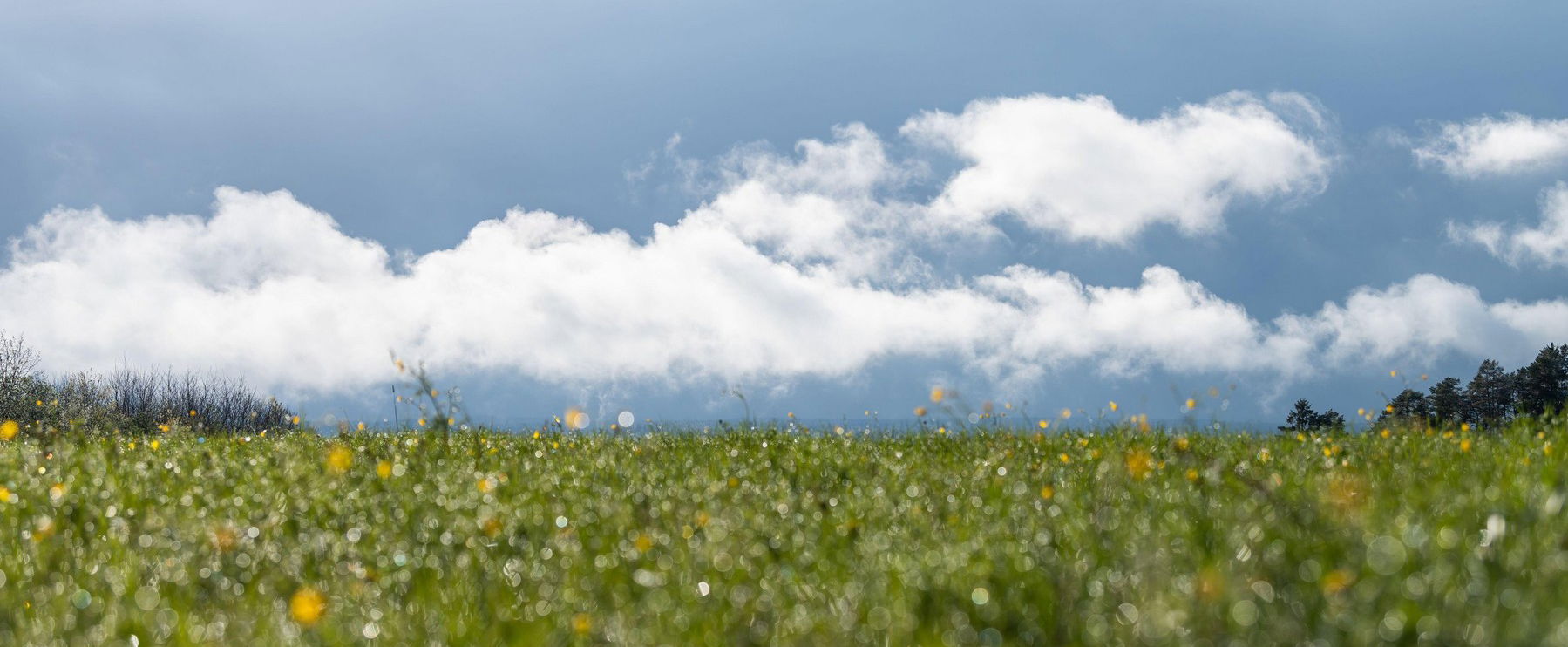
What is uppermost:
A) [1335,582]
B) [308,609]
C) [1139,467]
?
[1139,467]

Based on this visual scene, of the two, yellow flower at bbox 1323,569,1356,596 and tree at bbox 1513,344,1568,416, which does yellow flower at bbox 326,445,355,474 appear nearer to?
yellow flower at bbox 1323,569,1356,596

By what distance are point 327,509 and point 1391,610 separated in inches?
210

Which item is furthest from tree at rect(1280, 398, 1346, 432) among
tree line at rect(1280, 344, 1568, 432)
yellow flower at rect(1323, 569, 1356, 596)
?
yellow flower at rect(1323, 569, 1356, 596)

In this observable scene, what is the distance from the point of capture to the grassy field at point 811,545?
147 inches

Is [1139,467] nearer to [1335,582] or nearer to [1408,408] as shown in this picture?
[1335,582]

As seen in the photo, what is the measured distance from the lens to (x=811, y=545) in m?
5.07

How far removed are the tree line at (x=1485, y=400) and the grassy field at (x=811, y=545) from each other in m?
1.07

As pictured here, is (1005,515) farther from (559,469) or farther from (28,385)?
(28,385)

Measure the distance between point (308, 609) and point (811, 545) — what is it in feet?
6.97

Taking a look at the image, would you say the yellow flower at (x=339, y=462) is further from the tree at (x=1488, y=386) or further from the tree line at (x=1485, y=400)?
the tree at (x=1488, y=386)

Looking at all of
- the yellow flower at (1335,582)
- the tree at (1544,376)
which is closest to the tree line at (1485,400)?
the tree at (1544,376)

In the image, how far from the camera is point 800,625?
386cm

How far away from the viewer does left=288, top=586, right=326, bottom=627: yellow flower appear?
13.2 feet

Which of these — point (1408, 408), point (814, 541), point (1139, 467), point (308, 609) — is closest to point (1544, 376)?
point (1408, 408)
